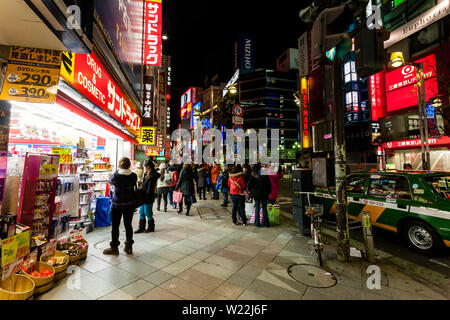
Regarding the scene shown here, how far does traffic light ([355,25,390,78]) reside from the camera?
368 centimetres

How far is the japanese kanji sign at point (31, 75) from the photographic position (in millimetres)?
2709

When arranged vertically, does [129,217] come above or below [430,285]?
above

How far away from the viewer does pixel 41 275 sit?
3068 mm

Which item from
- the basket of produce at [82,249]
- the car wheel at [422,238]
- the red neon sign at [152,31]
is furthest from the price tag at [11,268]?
the red neon sign at [152,31]

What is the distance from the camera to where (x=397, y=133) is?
16297mm

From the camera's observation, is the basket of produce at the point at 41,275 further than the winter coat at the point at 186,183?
No

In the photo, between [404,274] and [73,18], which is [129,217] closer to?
[73,18]

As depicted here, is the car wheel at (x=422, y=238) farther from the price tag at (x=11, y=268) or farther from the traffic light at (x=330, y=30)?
the price tag at (x=11, y=268)

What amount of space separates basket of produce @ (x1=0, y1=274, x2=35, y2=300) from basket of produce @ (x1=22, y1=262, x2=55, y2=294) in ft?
0.23

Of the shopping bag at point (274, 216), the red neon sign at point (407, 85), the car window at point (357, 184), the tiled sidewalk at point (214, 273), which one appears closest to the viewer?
the tiled sidewalk at point (214, 273)

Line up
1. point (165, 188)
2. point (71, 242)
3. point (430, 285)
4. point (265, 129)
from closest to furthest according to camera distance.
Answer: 1. point (430, 285)
2. point (71, 242)
3. point (165, 188)
4. point (265, 129)

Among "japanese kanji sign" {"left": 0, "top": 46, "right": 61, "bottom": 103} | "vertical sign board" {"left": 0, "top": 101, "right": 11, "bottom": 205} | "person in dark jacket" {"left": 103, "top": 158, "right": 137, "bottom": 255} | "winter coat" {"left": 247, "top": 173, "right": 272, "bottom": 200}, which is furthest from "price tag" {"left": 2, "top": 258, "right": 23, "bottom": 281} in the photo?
"winter coat" {"left": 247, "top": 173, "right": 272, "bottom": 200}
